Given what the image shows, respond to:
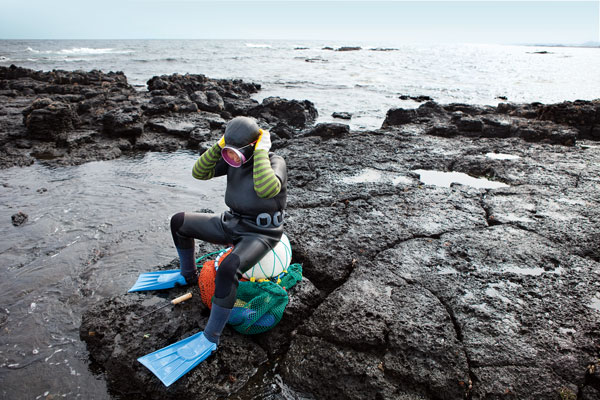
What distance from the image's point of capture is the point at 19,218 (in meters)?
5.14

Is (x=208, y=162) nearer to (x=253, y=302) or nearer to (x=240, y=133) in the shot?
(x=240, y=133)

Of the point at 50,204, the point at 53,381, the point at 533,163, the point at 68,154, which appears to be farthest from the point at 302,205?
the point at 68,154

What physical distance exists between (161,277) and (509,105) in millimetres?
13397

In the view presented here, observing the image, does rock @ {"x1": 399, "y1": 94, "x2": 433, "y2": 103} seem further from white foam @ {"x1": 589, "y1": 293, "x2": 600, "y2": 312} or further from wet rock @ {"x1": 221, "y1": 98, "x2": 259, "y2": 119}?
white foam @ {"x1": 589, "y1": 293, "x2": 600, "y2": 312}

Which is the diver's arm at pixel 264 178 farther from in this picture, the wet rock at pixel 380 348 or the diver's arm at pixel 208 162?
the wet rock at pixel 380 348

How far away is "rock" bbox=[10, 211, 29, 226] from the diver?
3059 mm

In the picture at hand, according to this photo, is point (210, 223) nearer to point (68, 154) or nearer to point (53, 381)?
point (53, 381)

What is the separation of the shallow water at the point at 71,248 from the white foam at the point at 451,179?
3682 millimetres

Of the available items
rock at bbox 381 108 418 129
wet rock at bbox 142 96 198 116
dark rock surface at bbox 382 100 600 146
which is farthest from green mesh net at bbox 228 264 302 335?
wet rock at bbox 142 96 198 116

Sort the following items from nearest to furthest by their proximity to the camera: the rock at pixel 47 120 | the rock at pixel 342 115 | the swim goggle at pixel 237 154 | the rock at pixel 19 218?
the swim goggle at pixel 237 154 < the rock at pixel 19 218 < the rock at pixel 47 120 < the rock at pixel 342 115

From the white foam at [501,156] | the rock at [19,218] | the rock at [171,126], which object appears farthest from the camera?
the rock at [171,126]

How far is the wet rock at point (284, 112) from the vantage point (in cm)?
1278

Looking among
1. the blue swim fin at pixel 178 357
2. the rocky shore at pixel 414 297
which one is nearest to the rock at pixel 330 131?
the rocky shore at pixel 414 297

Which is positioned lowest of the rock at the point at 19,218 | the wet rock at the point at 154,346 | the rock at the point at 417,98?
the wet rock at the point at 154,346
